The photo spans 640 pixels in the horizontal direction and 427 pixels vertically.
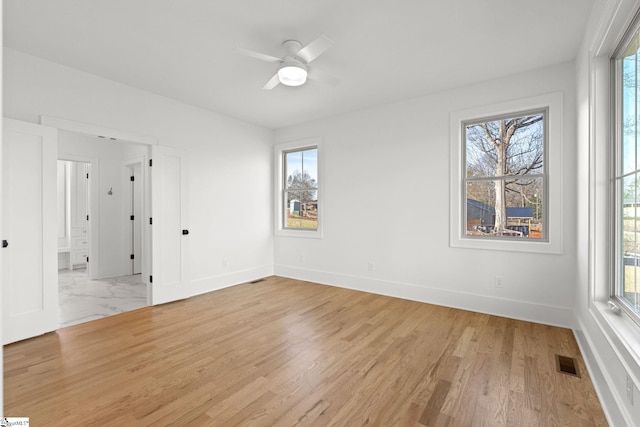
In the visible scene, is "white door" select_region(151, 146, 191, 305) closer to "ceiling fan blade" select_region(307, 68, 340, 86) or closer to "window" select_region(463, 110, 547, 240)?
"ceiling fan blade" select_region(307, 68, 340, 86)

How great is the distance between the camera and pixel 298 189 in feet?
18.7

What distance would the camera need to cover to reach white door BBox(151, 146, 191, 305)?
414 centimetres

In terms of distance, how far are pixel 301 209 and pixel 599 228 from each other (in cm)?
404

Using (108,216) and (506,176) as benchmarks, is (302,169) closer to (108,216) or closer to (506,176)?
(506,176)

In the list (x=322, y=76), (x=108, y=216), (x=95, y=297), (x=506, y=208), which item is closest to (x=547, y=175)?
(x=506, y=208)

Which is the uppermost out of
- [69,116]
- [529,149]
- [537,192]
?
[69,116]

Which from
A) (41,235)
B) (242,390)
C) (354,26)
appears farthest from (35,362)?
(354,26)

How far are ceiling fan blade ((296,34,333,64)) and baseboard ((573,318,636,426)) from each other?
9.95 ft

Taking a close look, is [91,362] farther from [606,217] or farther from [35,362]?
[606,217]

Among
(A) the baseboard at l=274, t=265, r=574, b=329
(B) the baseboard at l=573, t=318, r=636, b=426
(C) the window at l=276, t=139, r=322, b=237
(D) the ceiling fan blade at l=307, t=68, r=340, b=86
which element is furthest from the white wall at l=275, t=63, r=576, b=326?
(D) the ceiling fan blade at l=307, t=68, r=340, b=86

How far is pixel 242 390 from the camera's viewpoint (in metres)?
2.28

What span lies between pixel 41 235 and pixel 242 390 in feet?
8.71

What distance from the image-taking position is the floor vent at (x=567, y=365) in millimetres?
2471

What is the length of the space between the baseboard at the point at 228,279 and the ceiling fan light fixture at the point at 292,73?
3.06 m
